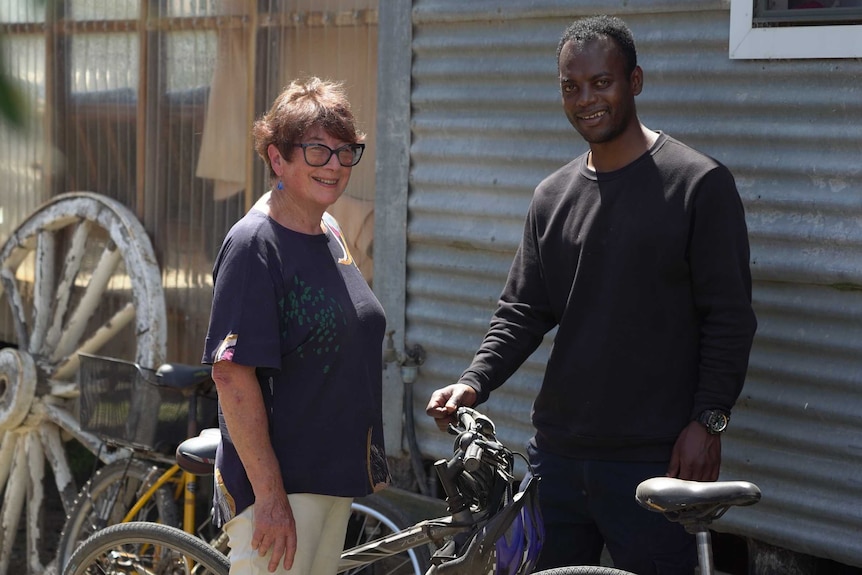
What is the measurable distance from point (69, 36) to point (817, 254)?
15.4 feet

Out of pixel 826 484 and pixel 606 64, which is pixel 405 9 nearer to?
pixel 606 64

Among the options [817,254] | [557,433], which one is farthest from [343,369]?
[817,254]

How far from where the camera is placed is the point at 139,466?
536 centimetres

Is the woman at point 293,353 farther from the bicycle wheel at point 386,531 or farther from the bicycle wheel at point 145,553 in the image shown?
the bicycle wheel at point 386,531

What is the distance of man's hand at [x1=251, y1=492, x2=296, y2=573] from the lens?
3.08m

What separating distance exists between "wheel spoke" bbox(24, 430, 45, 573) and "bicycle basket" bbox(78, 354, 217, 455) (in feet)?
3.54

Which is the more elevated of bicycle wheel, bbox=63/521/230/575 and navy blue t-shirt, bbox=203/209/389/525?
navy blue t-shirt, bbox=203/209/389/525

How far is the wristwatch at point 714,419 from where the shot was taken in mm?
3045

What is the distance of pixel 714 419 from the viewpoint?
3.05m

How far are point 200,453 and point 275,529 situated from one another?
2.86 ft

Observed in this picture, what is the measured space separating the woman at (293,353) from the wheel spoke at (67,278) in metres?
3.56

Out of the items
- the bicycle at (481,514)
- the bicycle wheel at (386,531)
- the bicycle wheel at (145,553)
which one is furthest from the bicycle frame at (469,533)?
the bicycle wheel at (386,531)

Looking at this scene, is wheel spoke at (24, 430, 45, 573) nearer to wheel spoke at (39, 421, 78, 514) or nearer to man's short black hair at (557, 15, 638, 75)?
wheel spoke at (39, 421, 78, 514)

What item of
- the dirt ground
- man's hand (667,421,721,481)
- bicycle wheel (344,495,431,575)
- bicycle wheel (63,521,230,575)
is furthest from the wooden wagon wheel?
man's hand (667,421,721,481)
